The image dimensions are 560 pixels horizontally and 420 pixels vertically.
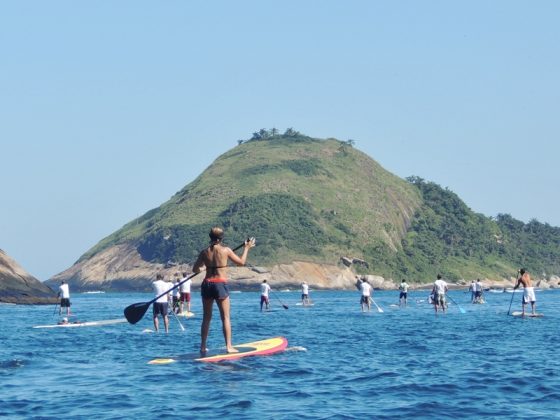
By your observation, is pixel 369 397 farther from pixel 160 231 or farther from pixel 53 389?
pixel 160 231

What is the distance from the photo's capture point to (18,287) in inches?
2857

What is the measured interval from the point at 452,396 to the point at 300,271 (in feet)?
507

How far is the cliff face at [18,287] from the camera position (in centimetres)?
7025

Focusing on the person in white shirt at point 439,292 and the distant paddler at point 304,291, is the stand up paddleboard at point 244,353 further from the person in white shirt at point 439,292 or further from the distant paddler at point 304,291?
the distant paddler at point 304,291

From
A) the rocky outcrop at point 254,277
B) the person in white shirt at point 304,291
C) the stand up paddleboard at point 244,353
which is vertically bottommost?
the stand up paddleboard at point 244,353

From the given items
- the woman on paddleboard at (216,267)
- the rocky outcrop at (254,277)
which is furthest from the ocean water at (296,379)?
the rocky outcrop at (254,277)

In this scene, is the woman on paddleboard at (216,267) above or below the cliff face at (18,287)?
below

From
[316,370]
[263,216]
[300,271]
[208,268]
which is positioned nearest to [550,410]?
[316,370]

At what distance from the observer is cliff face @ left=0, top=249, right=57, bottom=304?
70.2 metres

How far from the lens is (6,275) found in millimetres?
73625

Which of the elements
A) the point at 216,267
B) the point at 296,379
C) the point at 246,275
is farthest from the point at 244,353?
the point at 246,275

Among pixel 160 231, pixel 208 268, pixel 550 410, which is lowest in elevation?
pixel 550 410

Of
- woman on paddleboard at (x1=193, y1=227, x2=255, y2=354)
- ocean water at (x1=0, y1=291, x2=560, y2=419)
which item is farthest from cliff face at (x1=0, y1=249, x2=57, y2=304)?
woman on paddleboard at (x1=193, y1=227, x2=255, y2=354)

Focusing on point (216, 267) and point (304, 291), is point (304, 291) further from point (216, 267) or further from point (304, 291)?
point (216, 267)
